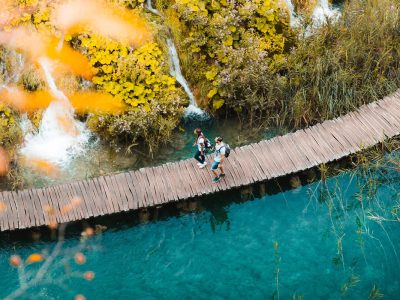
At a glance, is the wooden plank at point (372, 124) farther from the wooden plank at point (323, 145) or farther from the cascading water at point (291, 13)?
the cascading water at point (291, 13)

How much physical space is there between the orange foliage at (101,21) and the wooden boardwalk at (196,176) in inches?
154

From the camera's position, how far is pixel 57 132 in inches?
560

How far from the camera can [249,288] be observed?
37.1 ft

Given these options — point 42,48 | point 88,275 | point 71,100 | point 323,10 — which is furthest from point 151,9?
point 88,275

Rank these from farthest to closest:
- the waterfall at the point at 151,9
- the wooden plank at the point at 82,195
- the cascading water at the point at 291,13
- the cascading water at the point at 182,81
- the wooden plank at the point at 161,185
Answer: the cascading water at the point at 291,13 < the waterfall at the point at 151,9 < the cascading water at the point at 182,81 < the wooden plank at the point at 161,185 < the wooden plank at the point at 82,195

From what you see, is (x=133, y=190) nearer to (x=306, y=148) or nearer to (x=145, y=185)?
(x=145, y=185)

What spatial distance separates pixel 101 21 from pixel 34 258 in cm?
651

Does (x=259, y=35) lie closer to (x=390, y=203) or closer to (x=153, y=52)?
(x=153, y=52)

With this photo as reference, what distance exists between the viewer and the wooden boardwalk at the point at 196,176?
1218cm

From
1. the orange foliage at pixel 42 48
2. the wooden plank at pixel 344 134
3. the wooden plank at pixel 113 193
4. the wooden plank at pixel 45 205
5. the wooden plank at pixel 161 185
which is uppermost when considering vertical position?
the wooden plank at pixel 344 134

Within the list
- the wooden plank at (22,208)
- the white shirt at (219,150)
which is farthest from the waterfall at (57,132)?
the white shirt at (219,150)

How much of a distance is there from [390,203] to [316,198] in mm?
1703

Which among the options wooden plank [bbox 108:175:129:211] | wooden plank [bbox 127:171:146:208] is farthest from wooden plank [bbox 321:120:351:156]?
wooden plank [bbox 108:175:129:211]

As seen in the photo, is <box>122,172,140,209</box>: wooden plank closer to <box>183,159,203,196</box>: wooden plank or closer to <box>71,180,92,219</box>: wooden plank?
<box>71,180,92,219</box>: wooden plank
